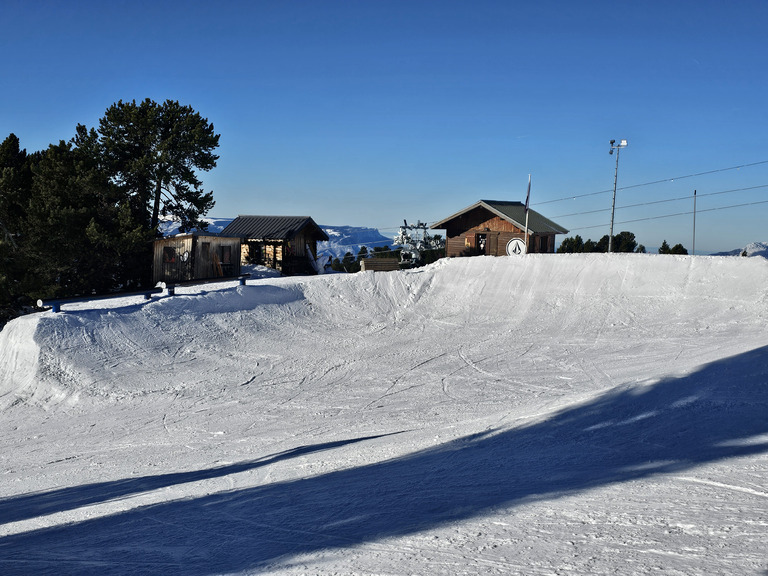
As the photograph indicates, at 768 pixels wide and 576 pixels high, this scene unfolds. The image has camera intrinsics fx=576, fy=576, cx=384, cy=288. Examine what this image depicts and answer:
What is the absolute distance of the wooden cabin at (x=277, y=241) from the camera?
4228 cm

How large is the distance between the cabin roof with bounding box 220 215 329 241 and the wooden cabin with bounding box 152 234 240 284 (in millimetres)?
4598

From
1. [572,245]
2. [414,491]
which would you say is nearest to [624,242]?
[572,245]

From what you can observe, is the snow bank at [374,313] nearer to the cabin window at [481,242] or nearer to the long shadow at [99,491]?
the cabin window at [481,242]

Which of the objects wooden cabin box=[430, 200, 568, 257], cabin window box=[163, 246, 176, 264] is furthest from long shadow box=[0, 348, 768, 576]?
wooden cabin box=[430, 200, 568, 257]

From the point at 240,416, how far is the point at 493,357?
9.33 meters

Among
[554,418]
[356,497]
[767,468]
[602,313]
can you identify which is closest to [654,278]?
[602,313]

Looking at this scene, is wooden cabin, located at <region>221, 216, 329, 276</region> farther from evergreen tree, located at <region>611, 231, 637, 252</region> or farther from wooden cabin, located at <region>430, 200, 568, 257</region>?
evergreen tree, located at <region>611, 231, 637, 252</region>

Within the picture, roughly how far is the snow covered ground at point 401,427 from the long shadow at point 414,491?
45 mm

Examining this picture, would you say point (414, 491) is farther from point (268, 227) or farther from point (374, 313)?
point (268, 227)

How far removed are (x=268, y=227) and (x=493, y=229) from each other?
653 inches

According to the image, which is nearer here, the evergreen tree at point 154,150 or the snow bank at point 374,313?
the snow bank at point 374,313

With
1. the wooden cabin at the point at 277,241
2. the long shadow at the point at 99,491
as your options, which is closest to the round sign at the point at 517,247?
the wooden cabin at the point at 277,241

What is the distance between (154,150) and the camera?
111 ft

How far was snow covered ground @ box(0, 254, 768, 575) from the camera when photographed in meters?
5.67
